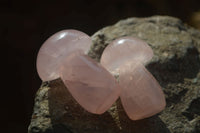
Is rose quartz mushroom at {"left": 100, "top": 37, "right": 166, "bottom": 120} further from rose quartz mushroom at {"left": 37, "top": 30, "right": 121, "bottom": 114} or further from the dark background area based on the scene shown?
the dark background area

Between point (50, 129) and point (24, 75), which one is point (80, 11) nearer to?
point (24, 75)

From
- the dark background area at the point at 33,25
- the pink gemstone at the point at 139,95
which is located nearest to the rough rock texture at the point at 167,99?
the pink gemstone at the point at 139,95

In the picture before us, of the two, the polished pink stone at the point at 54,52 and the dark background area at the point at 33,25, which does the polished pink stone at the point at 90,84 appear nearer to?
the polished pink stone at the point at 54,52

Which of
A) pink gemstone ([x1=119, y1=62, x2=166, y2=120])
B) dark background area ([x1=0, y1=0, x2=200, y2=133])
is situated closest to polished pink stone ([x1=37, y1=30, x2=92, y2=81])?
pink gemstone ([x1=119, y1=62, x2=166, y2=120])

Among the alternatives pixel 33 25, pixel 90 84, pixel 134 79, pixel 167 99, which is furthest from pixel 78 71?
pixel 33 25

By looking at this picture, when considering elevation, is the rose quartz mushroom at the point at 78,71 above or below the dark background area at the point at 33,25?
above

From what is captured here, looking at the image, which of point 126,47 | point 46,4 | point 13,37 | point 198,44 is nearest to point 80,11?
point 46,4

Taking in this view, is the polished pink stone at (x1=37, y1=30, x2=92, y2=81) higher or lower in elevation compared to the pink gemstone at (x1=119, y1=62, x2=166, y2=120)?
higher
